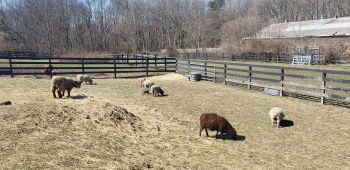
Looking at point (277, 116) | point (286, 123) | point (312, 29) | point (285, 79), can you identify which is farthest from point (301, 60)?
point (277, 116)

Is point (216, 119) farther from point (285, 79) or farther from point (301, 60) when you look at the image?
point (301, 60)

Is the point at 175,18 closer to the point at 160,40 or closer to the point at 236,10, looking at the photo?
the point at 160,40

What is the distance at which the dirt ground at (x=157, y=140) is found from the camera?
5551mm

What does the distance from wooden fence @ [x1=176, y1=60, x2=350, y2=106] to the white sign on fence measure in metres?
12.4

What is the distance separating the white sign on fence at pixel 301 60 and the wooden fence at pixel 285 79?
489 inches

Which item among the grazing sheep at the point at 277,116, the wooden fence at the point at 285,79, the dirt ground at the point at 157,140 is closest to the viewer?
the dirt ground at the point at 157,140

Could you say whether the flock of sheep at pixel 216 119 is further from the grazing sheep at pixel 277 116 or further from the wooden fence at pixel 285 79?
the wooden fence at pixel 285 79

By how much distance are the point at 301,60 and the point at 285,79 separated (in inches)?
686

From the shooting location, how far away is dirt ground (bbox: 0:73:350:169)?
5551mm

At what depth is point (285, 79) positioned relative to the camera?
19.5m

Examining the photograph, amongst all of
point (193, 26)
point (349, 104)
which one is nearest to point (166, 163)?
point (349, 104)

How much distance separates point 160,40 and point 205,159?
70.5 m

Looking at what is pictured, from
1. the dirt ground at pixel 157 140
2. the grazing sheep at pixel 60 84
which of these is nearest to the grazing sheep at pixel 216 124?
the dirt ground at pixel 157 140

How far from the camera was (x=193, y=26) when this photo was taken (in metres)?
71.8
